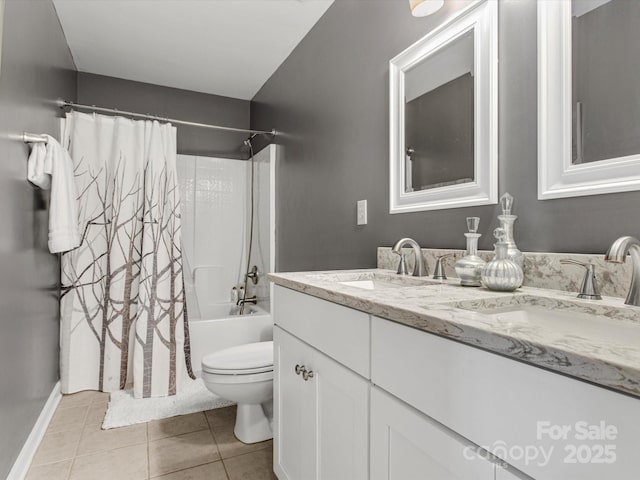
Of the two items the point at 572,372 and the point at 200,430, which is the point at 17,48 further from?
the point at 572,372

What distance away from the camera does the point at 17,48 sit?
5.00ft

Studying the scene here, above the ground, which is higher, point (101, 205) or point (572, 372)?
point (101, 205)

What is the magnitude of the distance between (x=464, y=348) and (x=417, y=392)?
0.15 metres

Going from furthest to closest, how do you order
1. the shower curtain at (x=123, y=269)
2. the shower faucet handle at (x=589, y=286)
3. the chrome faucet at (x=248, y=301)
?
the chrome faucet at (x=248, y=301) → the shower curtain at (x=123, y=269) → the shower faucet handle at (x=589, y=286)

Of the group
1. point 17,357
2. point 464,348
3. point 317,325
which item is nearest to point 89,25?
point 17,357

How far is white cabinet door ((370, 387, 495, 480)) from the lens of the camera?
578 millimetres

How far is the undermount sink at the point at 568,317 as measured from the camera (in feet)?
2.27

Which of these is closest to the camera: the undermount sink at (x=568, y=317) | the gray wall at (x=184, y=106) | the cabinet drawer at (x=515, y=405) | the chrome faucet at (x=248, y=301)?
the cabinet drawer at (x=515, y=405)

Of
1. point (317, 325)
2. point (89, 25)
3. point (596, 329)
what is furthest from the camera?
point (89, 25)

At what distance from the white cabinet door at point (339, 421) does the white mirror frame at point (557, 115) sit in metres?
0.74

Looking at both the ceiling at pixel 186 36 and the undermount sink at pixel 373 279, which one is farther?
the ceiling at pixel 186 36

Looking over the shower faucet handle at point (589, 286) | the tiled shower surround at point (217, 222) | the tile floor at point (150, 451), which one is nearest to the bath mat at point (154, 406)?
the tile floor at point (150, 451)

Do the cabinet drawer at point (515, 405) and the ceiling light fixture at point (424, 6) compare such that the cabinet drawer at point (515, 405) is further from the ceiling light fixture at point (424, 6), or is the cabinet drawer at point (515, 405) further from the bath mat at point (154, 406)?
the bath mat at point (154, 406)

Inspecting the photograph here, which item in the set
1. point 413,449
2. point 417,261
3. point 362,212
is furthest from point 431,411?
point 362,212
